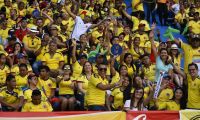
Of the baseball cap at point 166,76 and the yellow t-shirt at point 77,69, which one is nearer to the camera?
the baseball cap at point 166,76

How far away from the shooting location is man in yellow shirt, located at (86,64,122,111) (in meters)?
10.7

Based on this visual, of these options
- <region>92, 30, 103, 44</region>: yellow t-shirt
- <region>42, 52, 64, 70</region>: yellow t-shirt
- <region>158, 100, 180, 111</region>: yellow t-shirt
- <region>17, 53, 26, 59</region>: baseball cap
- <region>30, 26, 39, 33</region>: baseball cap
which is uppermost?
<region>30, 26, 39, 33</region>: baseball cap

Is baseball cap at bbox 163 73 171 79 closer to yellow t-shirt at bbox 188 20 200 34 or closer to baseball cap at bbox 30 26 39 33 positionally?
baseball cap at bbox 30 26 39 33

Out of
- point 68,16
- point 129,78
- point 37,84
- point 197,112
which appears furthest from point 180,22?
point 197,112

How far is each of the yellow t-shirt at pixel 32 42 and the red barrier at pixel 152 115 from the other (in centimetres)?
559

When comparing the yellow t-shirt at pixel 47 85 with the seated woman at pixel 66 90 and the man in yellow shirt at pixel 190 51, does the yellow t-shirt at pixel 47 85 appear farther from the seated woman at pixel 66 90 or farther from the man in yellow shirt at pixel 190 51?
the man in yellow shirt at pixel 190 51

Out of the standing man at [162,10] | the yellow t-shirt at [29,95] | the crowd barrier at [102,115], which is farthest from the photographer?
the standing man at [162,10]

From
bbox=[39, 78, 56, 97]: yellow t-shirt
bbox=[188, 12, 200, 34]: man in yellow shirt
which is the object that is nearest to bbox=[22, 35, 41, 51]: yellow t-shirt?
bbox=[39, 78, 56, 97]: yellow t-shirt

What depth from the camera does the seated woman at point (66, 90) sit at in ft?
37.5

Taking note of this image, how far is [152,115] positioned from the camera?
30.3ft

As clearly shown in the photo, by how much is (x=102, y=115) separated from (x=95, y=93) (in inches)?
70.3

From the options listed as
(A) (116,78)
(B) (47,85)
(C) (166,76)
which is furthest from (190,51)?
(B) (47,85)

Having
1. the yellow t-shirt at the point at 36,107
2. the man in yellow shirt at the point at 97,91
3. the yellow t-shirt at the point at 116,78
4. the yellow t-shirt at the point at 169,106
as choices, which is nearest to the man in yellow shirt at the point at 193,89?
the yellow t-shirt at the point at 169,106

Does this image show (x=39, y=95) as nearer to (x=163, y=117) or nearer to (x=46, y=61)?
(x=163, y=117)
